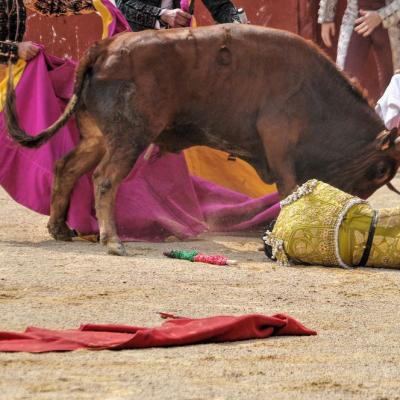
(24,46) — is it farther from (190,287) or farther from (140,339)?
(140,339)

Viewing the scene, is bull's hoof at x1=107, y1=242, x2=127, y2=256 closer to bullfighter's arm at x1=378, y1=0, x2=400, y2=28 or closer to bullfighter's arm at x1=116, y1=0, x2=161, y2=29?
bullfighter's arm at x1=116, y1=0, x2=161, y2=29

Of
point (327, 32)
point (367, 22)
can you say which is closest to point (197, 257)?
point (367, 22)

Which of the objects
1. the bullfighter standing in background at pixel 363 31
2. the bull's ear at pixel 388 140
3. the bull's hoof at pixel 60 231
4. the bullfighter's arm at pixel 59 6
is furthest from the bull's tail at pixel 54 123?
the bullfighter standing in background at pixel 363 31

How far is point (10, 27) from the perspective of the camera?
299 inches

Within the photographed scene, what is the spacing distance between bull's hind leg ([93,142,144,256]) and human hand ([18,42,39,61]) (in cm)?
91

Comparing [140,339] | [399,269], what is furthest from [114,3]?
[140,339]

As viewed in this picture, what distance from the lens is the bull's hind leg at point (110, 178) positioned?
709 centimetres

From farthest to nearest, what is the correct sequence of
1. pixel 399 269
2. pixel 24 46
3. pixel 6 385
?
1. pixel 24 46
2. pixel 399 269
3. pixel 6 385

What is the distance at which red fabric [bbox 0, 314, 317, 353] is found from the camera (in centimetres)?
438

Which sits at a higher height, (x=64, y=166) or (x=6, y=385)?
(x=6, y=385)

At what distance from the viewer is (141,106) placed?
714 cm

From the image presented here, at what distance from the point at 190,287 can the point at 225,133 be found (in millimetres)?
1918

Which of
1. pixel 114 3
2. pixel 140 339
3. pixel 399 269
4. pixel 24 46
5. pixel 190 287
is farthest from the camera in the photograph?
pixel 114 3

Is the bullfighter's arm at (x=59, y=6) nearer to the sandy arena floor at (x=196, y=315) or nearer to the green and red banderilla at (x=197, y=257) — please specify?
the sandy arena floor at (x=196, y=315)
